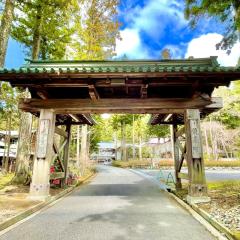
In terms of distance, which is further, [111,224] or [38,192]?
[38,192]

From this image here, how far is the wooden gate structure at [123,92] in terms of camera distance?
279 inches

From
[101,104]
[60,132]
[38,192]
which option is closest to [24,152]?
[60,132]

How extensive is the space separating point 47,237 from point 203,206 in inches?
179

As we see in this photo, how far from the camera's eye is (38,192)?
771 cm

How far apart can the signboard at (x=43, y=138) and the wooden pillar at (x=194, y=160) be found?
5.08 metres

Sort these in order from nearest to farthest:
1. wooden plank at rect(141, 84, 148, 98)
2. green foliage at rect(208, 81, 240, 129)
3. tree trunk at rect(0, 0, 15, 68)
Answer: wooden plank at rect(141, 84, 148, 98), tree trunk at rect(0, 0, 15, 68), green foliage at rect(208, 81, 240, 129)

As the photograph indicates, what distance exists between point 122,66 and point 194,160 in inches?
167

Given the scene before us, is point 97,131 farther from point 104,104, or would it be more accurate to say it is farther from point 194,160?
point 194,160

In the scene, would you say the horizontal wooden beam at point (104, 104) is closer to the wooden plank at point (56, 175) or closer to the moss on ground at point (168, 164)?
the wooden plank at point (56, 175)

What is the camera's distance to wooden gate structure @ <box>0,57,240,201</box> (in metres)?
7.08

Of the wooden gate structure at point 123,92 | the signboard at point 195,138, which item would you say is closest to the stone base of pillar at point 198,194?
the wooden gate structure at point 123,92

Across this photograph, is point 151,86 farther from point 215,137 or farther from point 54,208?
point 215,137

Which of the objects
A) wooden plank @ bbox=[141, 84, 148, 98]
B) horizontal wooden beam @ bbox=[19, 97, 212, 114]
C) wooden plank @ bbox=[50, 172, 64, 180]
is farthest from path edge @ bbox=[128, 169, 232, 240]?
wooden plank @ bbox=[50, 172, 64, 180]

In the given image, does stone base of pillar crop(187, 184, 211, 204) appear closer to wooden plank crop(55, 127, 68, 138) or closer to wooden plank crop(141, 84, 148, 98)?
wooden plank crop(141, 84, 148, 98)
